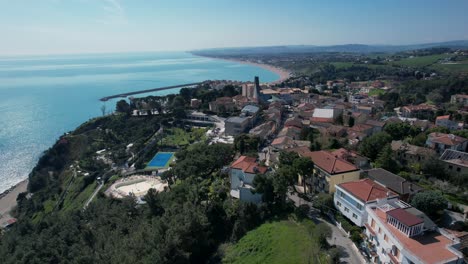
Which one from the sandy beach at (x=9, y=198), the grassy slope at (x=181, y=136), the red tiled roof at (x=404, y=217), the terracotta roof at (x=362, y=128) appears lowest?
the sandy beach at (x=9, y=198)

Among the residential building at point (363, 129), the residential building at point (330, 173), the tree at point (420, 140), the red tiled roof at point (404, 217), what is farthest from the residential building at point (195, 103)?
the red tiled roof at point (404, 217)

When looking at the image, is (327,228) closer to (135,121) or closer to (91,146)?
(91,146)

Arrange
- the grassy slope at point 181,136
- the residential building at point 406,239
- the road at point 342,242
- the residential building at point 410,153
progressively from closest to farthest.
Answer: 1. the residential building at point 406,239
2. the road at point 342,242
3. the residential building at point 410,153
4. the grassy slope at point 181,136

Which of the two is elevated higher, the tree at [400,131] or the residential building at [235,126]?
the tree at [400,131]

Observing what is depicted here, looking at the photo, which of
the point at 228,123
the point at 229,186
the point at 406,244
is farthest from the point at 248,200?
the point at 228,123

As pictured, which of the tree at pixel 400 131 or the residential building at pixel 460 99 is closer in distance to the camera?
the tree at pixel 400 131

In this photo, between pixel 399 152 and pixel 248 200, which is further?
pixel 399 152

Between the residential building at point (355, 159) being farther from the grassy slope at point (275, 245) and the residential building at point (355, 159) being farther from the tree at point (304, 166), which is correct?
the grassy slope at point (275, 245)
